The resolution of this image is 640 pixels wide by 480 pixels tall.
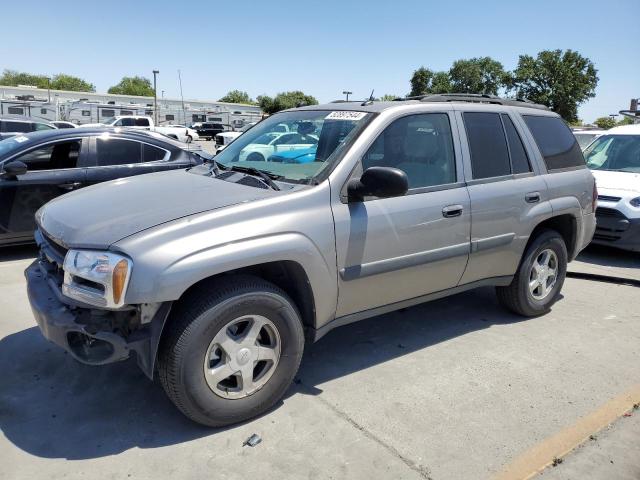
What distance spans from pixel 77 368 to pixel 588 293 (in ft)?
16.6

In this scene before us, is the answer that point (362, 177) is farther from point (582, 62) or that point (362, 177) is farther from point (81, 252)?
point (582, 62)

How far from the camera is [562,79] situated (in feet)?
176

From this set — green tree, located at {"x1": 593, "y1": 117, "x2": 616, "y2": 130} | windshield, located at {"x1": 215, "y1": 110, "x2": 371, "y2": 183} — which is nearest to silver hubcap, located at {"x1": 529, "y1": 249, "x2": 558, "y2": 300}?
windshield, located at {"x1": 215, "y1": 110, "x2": 371, "y2": 183}

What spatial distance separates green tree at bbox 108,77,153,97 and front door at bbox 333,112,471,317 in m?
115

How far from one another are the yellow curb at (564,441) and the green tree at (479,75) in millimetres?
67026

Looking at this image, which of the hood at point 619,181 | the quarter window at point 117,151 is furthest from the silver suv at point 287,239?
the hood at point 619,181

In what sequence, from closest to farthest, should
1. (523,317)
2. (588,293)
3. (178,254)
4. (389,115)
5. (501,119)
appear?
1. (178,254)
2. (389,115)
3. (501,119)
4. (523,317)
5. (588,293)

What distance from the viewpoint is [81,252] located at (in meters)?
2.61

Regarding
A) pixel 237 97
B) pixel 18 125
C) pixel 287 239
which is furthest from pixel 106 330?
pixel 237 97

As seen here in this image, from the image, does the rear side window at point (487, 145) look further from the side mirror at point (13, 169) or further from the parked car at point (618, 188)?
the side mirror at point (13, 169)

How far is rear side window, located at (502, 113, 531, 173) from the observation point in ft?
13.9

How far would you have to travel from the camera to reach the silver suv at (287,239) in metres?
2.59

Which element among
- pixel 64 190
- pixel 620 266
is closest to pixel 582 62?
pixel 620 266

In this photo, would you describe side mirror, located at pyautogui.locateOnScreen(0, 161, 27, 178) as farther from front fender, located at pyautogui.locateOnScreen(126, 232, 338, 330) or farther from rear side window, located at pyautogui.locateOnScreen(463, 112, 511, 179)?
rear side window, located at pyautogui.locateOnScreen(463, 112, 511, 179)
